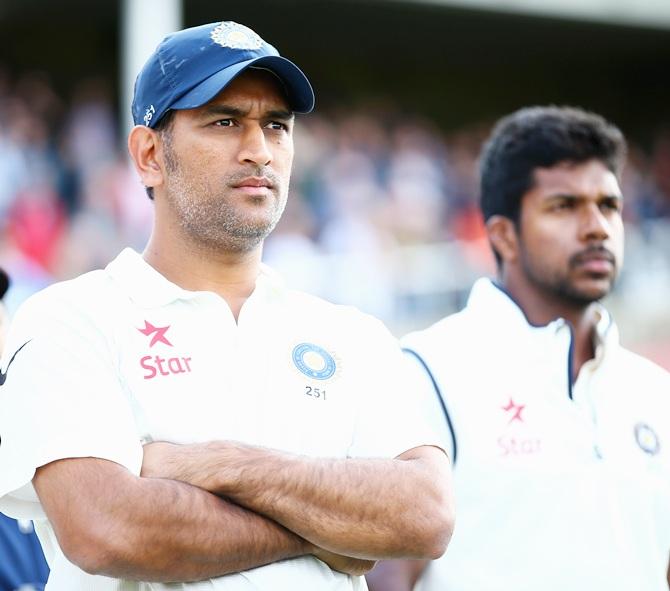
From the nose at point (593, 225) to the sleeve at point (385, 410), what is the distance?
42.7 inches

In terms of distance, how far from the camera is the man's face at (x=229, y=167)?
3.04 m

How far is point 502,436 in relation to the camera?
3605 mm

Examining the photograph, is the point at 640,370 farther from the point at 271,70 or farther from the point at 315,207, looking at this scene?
the point at 315,207

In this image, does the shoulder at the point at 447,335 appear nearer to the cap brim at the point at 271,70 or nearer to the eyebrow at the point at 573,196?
the eyebrow at the point at 573,196

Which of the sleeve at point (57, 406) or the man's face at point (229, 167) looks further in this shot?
the man's face at point (229, 167)

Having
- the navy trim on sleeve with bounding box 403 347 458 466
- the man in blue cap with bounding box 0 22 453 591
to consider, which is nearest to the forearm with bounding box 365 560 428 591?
the navy trim on sleeve with bounding box 403 347 458 466

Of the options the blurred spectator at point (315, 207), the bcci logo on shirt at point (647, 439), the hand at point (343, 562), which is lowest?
the hand at point (343, 562)

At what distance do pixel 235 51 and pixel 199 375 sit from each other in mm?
807

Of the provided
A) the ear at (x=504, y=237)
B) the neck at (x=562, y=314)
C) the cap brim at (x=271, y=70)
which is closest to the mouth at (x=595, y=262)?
the neck at (x=562, y=314)

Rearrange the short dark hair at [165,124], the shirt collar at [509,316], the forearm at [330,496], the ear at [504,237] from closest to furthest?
the forearm at [330,496], the short dark hair at [165,124], the shirt collar at [509,316], the ear at [504,237]

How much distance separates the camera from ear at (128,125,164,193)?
3.15 meters

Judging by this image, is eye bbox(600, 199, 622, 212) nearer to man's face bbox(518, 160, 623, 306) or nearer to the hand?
man's face bbox(518, 160, 623, 306)

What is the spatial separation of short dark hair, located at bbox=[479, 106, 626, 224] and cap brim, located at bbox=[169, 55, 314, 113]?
4.03 feet

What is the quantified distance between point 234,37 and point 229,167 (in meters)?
0.33
